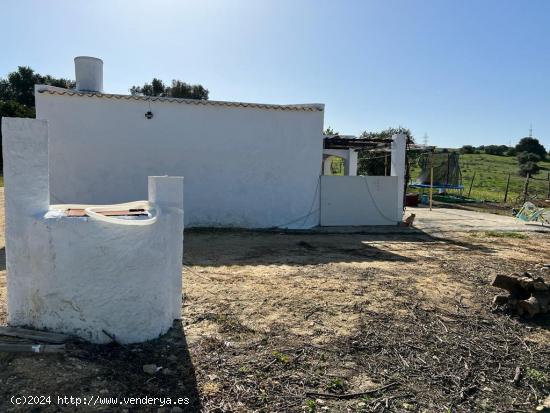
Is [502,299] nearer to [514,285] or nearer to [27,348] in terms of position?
[514,285]

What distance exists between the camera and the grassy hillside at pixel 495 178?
88.1 ft

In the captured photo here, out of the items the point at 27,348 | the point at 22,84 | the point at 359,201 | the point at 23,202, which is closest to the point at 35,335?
the point at 27,348

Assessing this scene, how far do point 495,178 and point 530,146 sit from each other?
20.5m

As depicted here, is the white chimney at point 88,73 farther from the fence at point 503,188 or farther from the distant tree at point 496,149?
the distant tree at point 496,149

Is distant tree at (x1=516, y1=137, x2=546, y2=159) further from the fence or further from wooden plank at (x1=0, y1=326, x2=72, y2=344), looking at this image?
wooden plank at (x1=0, y1=326, x2=72, y2=344)

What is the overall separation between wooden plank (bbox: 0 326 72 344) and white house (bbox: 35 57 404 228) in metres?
8.25

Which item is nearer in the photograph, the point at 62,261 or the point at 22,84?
the point at 62,261

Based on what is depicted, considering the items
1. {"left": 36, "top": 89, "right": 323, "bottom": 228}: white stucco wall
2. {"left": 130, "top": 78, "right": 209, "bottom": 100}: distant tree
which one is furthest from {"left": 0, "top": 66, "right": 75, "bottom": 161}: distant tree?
{"left": 36, "top": 89, "right": 323, "bottom": 228}: white stucco wall

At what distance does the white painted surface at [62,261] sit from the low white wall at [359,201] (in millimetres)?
10169

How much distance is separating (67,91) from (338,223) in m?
8.88

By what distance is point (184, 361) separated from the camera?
12.5ft

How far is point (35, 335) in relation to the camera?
3.66 m

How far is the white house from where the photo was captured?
11203 millimetres

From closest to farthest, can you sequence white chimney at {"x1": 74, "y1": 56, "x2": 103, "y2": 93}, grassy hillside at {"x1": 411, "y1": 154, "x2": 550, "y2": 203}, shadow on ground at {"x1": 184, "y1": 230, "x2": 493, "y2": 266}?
shadow on ground at {"x1": 184, "y1": 230, "x2": 493, "y2": 266} → white chimney at {"x1": 74, "y1": 56, "x2": 103, "y2": 93} → grassy hillside at {"x1": 411, "y1": 154, "x2": 550, "y2": 203}
